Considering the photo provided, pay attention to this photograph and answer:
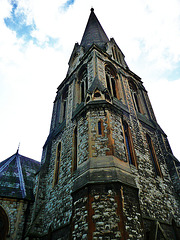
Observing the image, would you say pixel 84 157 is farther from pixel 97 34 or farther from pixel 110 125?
pixel 97 34

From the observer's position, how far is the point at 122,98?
14.5 meters

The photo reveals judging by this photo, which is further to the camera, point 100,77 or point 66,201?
point 100,77

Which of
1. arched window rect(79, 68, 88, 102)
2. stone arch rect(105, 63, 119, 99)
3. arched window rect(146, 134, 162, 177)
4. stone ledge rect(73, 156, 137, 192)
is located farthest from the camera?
arched window rect(79, 68, 88, 102)

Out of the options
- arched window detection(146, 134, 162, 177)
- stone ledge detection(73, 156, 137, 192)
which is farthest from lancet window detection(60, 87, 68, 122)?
stone ledge detection(73, 156, 137, 192)

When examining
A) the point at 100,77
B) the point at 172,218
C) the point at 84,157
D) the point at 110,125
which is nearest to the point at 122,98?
the point at 100,77

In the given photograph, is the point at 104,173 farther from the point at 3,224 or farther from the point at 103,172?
A: the point at 3,224

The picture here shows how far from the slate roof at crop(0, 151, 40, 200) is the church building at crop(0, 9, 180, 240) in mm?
1067

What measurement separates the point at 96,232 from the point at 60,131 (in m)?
8.94

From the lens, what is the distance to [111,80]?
1602 cm

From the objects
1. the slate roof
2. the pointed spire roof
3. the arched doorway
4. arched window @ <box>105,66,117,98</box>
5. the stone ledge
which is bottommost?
the arched doorway

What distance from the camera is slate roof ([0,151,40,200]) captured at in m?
12.4

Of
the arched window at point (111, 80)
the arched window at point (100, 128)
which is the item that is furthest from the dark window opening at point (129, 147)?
the arched window at point (111, 80)

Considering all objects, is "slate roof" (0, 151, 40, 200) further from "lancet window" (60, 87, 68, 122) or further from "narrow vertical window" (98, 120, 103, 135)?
"narrow vertical window" (98, 120, 103, 135)

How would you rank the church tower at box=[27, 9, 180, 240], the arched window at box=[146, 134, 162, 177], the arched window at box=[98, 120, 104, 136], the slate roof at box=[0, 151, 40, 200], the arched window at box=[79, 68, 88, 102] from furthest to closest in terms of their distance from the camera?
1. the arched window at box=[79, 68, 88, 102]
2. the slate roof at box=[0, 151, 40, 200]
3. the arched window at box=[146, 134, 162, 177]
4. the arched window at box=[98, 120, 104, 136]
5. the church tower at box=[27, 9, 180, 240]
